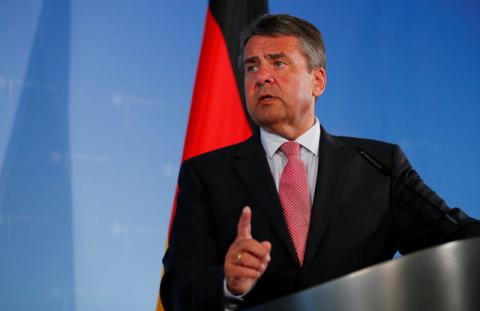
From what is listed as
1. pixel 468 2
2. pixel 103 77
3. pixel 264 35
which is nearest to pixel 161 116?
pixel 103 77

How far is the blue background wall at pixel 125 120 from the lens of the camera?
2.79 meters

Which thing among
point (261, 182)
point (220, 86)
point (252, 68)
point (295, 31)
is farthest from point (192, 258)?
point (220, 86)

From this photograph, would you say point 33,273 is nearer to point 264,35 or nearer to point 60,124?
point 60,124

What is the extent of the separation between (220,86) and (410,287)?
1851 mm

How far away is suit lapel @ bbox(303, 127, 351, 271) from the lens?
1641 mm

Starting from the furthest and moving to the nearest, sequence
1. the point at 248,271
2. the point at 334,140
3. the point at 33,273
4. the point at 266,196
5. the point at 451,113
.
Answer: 1. the point at 451,113
2. the point at 33,273
3. the point at 334,140
4. the point at 266,196
5. the point at 248,271

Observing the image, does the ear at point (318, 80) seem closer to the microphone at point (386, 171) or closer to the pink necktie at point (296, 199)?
the pink necktie at point (296, 199)

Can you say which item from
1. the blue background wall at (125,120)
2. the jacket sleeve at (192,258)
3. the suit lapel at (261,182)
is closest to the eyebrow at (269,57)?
the suit lapel at (261,182)

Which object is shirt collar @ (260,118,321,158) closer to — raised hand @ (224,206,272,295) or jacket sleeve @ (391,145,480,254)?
jacket sleeve @ (391,145,480,254)

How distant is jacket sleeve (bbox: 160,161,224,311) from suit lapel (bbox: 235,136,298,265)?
0.12m

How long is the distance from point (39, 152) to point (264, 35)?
1270mm

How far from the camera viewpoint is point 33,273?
108 inches

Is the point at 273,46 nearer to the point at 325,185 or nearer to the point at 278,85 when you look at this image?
the point at 278,85

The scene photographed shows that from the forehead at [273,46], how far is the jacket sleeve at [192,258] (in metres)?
0.36
